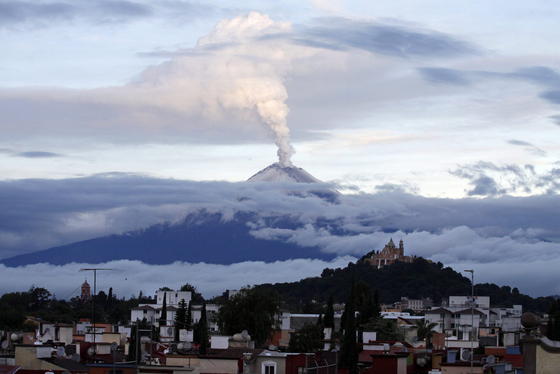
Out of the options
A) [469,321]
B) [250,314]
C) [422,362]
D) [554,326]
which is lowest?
[422,362]

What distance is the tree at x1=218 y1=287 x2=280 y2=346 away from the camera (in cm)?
11062

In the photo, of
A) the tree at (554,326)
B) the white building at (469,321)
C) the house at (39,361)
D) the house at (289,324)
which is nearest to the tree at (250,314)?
the house at (289,324)

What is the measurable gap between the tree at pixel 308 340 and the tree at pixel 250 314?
9.50 meters

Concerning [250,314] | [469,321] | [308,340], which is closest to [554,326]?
[308,340]

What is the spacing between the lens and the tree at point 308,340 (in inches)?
3573

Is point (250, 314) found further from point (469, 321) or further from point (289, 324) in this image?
point (469, 321)

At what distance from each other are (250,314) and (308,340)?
59.8 feet

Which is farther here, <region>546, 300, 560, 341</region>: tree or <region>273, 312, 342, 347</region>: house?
<region>273, 312, 342, 347</region>: house

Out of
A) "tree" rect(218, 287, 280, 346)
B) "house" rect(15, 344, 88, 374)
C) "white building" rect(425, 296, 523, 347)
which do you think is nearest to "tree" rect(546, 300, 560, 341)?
"white building" rect(425, 296, 523, 347)

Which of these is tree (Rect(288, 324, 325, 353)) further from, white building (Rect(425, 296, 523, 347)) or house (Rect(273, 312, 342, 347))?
white building (Rect(425, 296, 523, 347))

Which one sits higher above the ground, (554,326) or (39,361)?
(554,326)

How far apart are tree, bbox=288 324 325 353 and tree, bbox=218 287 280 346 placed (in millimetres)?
9499

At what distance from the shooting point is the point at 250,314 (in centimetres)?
11162

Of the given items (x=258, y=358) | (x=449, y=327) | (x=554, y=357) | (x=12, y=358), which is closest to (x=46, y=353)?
(x=12, y=358)
